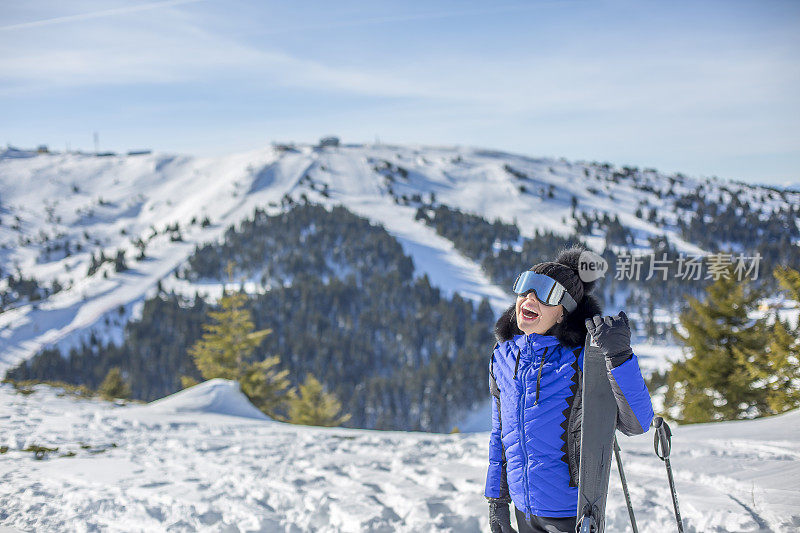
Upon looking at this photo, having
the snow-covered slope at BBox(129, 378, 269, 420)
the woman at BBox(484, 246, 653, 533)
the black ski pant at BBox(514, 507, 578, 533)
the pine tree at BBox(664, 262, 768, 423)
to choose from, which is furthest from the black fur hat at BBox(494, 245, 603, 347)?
the pine tree at BBox(664, 262, 768, 423)

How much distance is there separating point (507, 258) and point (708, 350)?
103 m

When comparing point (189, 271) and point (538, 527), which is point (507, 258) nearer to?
point (189, 271)

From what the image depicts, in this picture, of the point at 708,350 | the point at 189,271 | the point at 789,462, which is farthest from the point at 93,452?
the point at 189,271

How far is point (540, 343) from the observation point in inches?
101

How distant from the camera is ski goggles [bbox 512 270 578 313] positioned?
2.45 metres

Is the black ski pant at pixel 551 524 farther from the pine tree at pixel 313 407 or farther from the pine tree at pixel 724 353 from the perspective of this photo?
the pine tree at pixel 313 407

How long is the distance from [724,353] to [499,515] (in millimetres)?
15399

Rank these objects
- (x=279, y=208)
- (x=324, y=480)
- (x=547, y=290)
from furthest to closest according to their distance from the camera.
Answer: (x=279, y=208) < (x=324, y=480) < (x=547, y=290)

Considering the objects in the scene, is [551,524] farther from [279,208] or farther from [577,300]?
[279,208]

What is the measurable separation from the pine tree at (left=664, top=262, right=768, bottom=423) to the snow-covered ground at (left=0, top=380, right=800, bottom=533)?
8.94 metres

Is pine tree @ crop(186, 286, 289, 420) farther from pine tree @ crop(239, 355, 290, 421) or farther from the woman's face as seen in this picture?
the woman's face

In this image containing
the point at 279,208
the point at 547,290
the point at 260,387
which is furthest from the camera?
the point at 279,208

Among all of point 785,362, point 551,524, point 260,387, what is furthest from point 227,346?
point 551,524

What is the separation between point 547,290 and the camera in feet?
8.12
